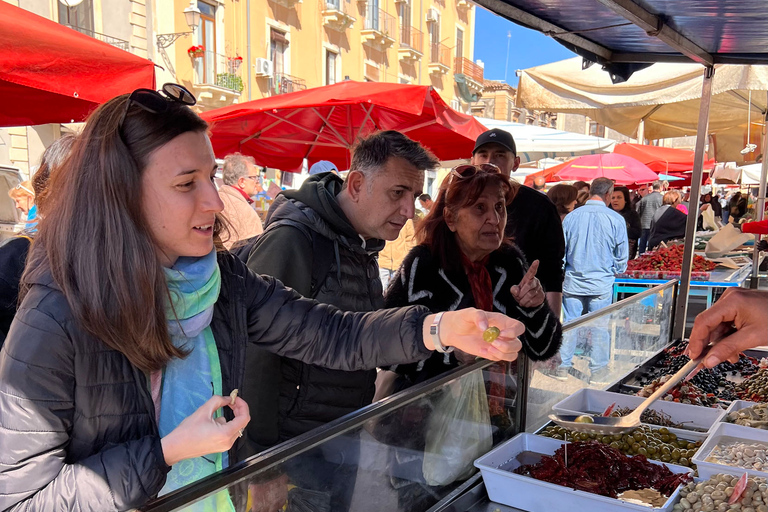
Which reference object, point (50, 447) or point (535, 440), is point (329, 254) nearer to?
point (535, 440)

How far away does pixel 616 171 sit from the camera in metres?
11.5

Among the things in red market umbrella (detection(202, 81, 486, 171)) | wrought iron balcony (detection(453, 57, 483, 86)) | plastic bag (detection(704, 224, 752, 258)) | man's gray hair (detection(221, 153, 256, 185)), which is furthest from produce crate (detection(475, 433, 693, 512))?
wrought iron balcony (detection(453, 57, 483, 86))

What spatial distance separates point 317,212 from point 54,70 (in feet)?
4.34

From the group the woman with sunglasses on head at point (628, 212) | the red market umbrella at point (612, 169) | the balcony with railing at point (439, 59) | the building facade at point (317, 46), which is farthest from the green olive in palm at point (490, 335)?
the balcony with railing at point (439, 59)

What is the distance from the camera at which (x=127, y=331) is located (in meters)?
1.18

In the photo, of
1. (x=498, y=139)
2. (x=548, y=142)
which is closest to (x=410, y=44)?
(x=548, y=142)

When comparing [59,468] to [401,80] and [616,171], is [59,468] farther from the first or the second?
[401,80]

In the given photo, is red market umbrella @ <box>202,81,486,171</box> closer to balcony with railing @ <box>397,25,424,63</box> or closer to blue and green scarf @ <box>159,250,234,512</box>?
blue and green scarf @ <box>159,250,234,512</box>

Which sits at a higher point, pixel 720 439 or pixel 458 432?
pixel 458 432

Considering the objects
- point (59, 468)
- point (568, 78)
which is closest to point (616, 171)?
point (568, 78)

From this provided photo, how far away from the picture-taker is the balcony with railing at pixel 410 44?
24719mm

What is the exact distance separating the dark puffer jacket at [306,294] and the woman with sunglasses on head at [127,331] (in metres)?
0.53

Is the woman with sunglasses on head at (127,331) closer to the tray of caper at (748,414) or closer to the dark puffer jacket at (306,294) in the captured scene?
the dark puffer jacket at (306,294)

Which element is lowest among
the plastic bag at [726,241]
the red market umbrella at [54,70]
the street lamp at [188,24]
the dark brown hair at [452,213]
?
the plastic bag at [726,241]
